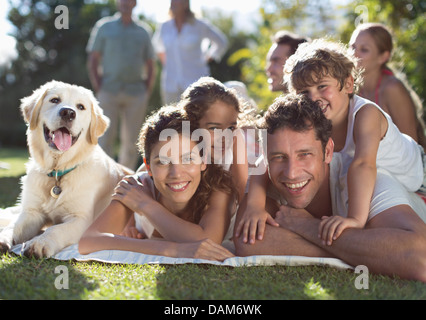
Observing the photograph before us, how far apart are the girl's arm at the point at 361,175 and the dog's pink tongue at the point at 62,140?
1.84m

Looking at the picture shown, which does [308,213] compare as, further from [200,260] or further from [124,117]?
[124,117]

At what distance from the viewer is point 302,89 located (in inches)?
120

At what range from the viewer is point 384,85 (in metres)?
4.23

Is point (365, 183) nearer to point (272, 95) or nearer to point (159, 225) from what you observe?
point (159, 225)

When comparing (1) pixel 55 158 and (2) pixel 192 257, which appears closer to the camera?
(2) pixel 192 257

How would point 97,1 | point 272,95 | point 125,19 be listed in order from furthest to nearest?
point 97,1, point 272,95, point 125,19

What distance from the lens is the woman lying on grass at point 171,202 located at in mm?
2643

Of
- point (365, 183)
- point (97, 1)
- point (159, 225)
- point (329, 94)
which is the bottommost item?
point (159, 225)

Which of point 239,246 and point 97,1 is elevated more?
point 97,1

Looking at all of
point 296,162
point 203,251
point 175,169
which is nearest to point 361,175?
point 296,162

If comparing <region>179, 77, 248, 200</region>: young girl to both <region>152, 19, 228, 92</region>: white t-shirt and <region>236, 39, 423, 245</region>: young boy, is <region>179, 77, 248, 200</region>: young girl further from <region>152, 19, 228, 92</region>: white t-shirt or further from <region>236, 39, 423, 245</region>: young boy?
<region>152, 19, 228, 92</region>: white t-shirt

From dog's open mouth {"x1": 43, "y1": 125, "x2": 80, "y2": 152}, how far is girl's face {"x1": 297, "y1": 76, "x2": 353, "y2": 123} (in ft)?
5.49

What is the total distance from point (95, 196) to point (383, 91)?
108 inches
